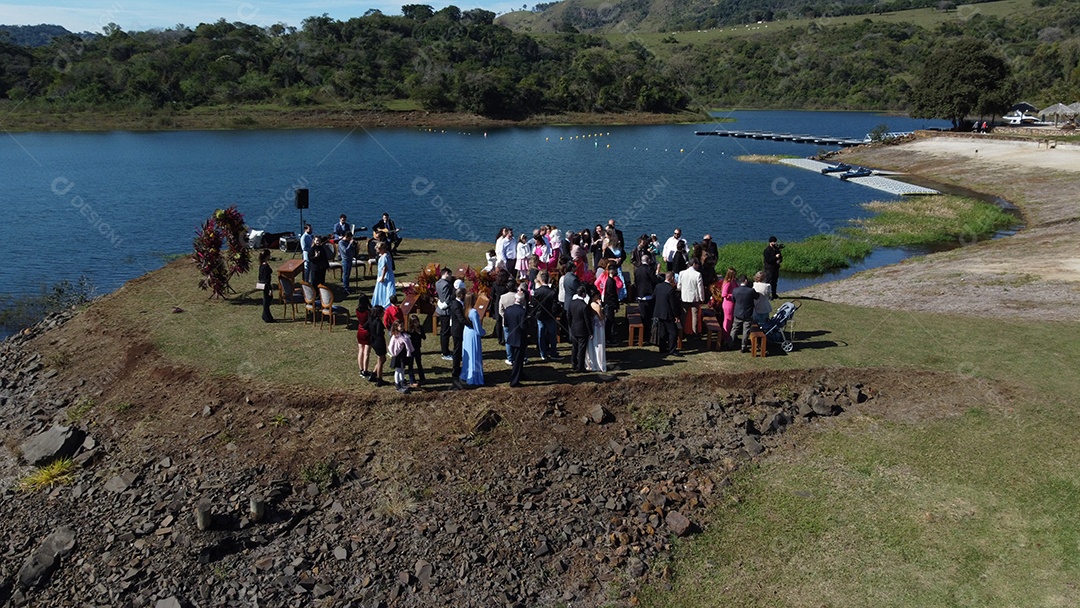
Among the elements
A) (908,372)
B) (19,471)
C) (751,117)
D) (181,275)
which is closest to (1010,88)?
(751,117)

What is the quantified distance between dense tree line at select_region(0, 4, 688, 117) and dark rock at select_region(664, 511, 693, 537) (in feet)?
416

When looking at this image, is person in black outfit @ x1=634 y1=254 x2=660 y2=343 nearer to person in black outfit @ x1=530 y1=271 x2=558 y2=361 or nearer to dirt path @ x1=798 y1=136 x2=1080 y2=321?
person in black outfit @ x1=530 y1=271 x2=558 y2=361

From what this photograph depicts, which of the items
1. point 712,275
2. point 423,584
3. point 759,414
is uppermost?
point 712,275

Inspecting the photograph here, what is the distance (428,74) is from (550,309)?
5270 inches

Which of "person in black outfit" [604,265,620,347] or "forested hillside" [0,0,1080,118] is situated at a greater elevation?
"forested hillside" [0,0,1080,118]

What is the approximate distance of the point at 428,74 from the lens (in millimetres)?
141875

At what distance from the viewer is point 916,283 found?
1052 inches

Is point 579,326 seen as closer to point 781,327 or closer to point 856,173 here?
point 781,327

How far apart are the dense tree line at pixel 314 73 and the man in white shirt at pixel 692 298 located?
122 meters

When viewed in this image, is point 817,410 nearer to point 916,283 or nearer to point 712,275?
point 712,275

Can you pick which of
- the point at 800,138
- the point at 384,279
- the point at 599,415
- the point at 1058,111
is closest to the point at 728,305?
the point at 599,415

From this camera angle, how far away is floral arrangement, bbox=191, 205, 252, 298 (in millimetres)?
20594

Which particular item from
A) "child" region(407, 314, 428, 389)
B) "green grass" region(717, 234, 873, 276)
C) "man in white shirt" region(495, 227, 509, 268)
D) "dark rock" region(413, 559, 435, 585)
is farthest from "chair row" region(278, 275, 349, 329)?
"green grass" region(717, 234, 873, 276)

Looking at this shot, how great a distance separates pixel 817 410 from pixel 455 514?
7485mm
